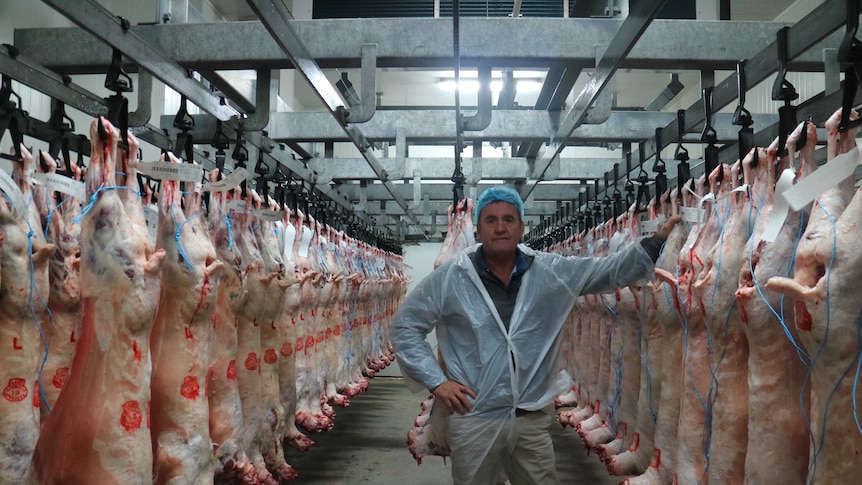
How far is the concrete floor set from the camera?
5.81 metres

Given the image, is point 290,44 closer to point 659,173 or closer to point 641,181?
point 659,173

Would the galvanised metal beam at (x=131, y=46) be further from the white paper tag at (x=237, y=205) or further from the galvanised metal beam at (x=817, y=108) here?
the galvanised metal beam at (x=817, y=108)

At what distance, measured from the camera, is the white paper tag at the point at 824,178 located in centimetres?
185

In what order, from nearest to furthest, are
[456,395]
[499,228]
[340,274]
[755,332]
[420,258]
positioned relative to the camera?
[755,332]
[456,395]
[499,228]
[340,274]
[420,258]

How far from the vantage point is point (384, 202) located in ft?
31.4

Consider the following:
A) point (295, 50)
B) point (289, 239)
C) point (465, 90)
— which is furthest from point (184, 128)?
point (465, 90)

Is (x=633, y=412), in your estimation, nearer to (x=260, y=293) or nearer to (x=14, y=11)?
(x=260, y=293)

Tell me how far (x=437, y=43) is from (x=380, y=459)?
435 centimetres

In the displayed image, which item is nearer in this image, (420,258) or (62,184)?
(62,184)

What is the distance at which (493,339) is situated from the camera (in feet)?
10.8

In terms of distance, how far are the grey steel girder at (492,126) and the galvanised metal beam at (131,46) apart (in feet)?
4.45

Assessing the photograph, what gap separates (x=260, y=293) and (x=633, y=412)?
8.07 ft

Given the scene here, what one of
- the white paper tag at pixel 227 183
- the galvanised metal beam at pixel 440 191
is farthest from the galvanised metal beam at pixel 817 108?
the galvanised metal beam at pixel 440 191

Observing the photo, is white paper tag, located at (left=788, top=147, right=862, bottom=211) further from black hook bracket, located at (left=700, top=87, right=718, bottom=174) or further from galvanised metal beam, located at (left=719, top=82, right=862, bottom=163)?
black hook bracket, located at (left=700, top=87, right=718, bottom=174)
